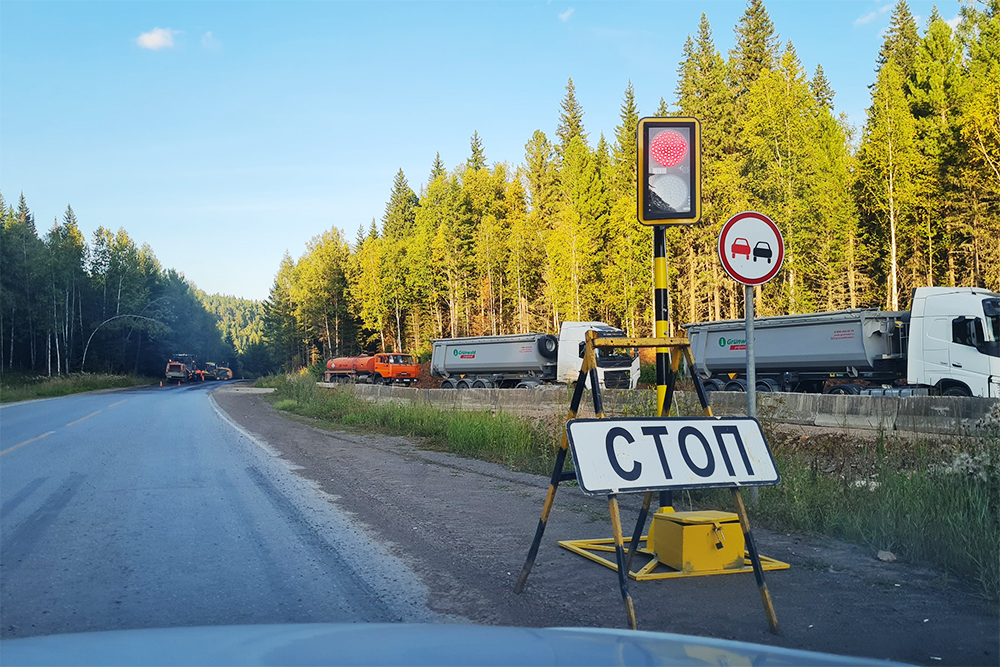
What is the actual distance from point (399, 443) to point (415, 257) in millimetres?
58900

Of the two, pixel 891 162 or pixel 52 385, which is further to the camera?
pixel 52 385

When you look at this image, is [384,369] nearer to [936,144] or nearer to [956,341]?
[956,341]

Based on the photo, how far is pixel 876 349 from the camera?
22766 mm

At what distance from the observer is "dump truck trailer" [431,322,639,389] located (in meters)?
30.0

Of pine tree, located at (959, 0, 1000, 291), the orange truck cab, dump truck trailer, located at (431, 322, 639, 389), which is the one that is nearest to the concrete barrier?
dump truck trailer, located at (431, 322, 639, 389)

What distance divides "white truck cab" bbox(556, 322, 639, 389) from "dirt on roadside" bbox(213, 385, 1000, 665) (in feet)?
66.4

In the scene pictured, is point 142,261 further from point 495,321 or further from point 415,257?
point 495,321

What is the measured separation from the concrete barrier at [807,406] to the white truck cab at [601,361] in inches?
306

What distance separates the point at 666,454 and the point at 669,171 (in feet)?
8.36

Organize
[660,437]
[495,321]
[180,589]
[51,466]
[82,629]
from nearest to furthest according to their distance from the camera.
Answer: [82,629], [660,437], [180,589], [51,466], [495,321]

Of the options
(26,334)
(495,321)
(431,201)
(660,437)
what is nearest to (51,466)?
(660,437)

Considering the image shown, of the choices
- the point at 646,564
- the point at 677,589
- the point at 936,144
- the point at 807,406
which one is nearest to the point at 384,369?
the point at 807,406

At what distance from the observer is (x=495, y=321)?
69.6 m

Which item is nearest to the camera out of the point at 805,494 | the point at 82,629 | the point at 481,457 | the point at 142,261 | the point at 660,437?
the point at 82,629
